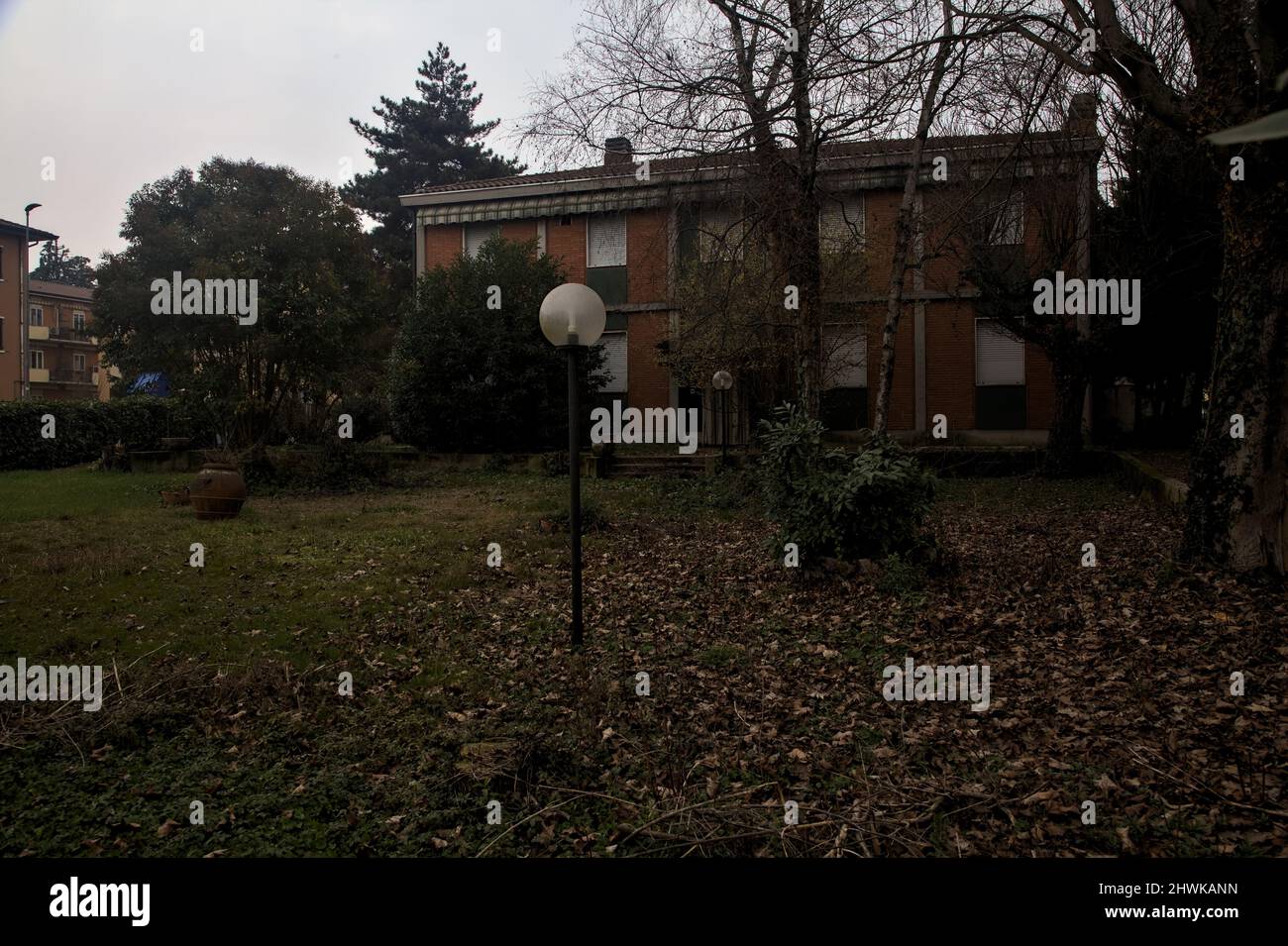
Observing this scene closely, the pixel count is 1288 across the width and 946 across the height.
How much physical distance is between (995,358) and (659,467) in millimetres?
8973

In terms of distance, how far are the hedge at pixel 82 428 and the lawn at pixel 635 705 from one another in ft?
34.2

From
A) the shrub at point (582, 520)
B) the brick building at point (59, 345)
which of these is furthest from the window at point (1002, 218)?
the brick building at point (59, 345)

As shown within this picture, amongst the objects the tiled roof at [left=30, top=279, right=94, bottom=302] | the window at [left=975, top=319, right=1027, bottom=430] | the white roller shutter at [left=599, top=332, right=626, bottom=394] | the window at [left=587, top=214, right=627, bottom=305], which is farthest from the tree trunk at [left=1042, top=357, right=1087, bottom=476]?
the tiled roof at [left=30, top=279, right=94, bottom=302]

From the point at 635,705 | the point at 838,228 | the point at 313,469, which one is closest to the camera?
the point at 635,705

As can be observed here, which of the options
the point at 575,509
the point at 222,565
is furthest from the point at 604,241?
the point at 575,509

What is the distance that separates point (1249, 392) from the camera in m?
7.25

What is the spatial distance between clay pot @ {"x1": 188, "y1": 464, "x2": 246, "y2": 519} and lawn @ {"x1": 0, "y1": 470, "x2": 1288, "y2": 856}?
183 cm

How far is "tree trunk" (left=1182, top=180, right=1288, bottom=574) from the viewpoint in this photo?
7.07 meters

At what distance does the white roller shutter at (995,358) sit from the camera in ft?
67.5

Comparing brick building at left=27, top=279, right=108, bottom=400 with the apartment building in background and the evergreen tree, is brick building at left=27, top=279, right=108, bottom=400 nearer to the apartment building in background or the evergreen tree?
the apartment building in background

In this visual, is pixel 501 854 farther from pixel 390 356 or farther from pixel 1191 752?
pixel 390 356

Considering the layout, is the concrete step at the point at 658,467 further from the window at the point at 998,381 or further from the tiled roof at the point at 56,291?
the tiled roof at the point at 56,291

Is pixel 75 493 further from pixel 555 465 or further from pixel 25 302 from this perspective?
pixel 25 302

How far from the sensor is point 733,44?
463 inches
